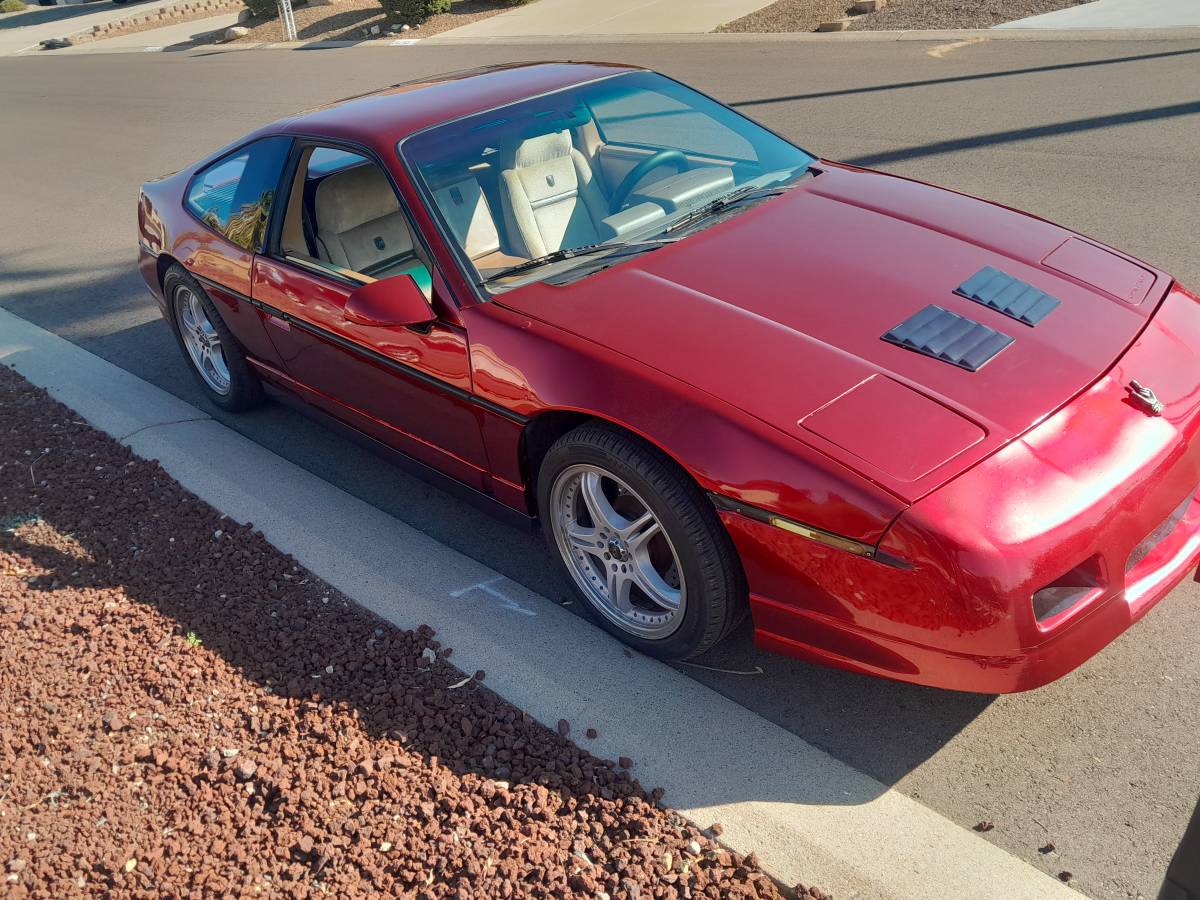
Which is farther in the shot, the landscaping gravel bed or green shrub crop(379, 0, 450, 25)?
green shrub crop(379, 0, 450, 25)

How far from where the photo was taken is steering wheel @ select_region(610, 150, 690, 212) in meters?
4.10

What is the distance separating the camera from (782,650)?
2.91 m

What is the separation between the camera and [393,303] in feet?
11.4

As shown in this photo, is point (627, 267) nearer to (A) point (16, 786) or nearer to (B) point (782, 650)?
(B) point (782, 650)

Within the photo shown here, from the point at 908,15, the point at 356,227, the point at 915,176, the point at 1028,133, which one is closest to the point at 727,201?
the point at 356,227

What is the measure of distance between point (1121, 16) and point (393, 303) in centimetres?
1227

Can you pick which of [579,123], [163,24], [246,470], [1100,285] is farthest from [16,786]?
[163,24]

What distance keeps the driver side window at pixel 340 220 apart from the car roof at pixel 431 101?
0.19 meters

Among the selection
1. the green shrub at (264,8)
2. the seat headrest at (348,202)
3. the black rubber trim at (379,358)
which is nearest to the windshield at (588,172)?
the black rubber trim at (379,358)

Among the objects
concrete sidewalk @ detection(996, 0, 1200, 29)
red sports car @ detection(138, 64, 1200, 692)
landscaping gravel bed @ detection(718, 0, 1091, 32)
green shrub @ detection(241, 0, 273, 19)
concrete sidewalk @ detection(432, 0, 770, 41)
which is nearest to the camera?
red sports car @ detection(138, 64, 1200, 692)

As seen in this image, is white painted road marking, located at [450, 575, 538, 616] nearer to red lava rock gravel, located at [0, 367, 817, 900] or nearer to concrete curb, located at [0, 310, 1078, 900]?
concrete curb, located at [0, 310, 1078, 900]

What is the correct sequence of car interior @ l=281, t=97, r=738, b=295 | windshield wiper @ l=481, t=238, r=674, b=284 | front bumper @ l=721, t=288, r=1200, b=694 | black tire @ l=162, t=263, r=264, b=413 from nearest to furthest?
front bumper @ l=721, t=288, r=1200, b=694
windshield wiper @ l=481, t=238, r=674, b=284
car interior @ l=281, t=97, r=738, b=295
black tire @ l=162, t=263, r=264, b=413

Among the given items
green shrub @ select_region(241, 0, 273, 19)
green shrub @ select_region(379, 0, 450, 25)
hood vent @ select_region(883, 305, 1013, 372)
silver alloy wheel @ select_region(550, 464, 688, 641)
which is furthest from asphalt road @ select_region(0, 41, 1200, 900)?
green shrub @ select_region(241, 0, 273, 19)

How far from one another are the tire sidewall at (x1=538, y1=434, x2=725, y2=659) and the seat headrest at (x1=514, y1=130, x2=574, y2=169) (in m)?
1.31
